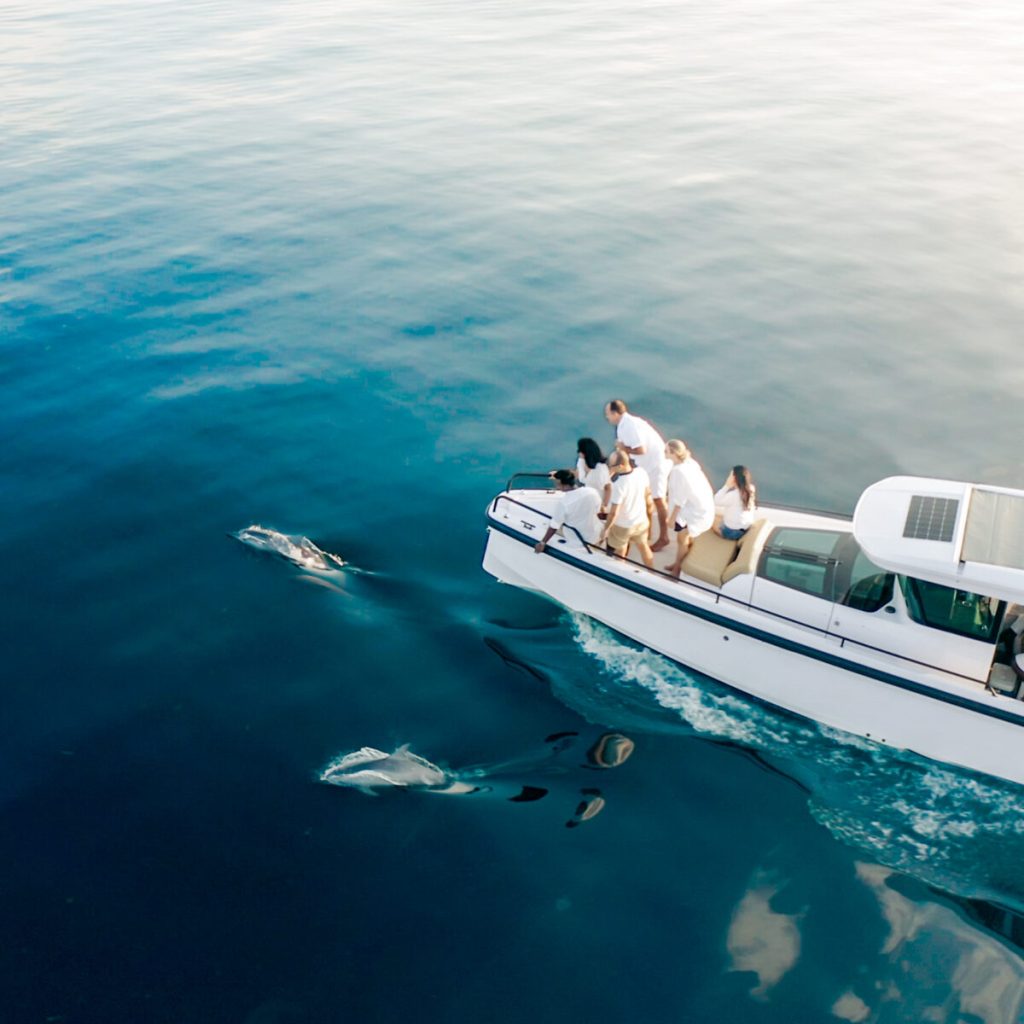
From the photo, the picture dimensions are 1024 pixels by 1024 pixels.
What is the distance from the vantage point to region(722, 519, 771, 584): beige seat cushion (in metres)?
11.5

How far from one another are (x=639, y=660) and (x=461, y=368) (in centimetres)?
900

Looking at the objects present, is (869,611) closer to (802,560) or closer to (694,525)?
(802,560)

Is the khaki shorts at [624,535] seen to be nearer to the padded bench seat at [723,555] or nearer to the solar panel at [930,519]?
the padded bench seat at [723,555]

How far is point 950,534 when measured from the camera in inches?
394

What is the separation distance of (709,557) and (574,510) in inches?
73.7

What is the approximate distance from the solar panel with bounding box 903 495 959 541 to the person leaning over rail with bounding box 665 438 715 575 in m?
2.40

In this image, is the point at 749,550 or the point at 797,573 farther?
the point at 749,550

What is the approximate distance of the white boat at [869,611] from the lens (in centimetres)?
998

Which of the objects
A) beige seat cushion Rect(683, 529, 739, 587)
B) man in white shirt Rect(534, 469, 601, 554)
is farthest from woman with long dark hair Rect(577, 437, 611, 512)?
beige seat cushion Rect(683, 529, 739, 587)

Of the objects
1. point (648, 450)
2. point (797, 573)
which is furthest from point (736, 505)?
point (648, 450)

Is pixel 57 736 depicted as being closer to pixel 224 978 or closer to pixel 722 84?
pixel 224 978

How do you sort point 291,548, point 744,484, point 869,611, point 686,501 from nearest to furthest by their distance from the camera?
point 869,611 < point 744,484 < point 686,501 < point 291,548

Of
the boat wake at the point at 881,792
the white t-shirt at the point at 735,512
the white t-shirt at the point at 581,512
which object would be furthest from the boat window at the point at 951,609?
the white t-shirt at the point at 581,512

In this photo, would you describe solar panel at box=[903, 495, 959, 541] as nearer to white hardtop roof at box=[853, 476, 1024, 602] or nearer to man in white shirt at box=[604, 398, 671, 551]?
white hardtop roof at box=[853, 476, 1024, 602]
